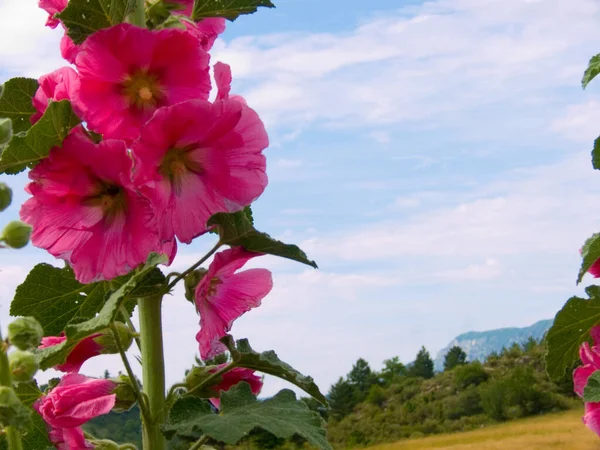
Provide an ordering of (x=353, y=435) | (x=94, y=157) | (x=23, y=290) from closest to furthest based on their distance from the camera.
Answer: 1. (x=94, y=157)
2. (x=23, y=290)
3. (x=353, y=435)

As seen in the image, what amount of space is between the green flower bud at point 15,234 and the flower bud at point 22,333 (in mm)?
106

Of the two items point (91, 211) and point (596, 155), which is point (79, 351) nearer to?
point (91, 211)

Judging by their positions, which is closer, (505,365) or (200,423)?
(200,423)

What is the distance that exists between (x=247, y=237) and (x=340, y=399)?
20.7 metres

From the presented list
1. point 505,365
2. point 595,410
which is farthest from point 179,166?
point 505,365

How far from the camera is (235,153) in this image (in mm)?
1344

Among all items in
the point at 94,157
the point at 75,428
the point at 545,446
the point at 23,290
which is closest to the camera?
the point at 94,157

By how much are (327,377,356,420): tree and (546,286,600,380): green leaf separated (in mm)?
19168

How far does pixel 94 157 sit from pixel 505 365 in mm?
20838

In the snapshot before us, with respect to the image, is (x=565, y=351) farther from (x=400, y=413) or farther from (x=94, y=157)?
(x=400, y=413)

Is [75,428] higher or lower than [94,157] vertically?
lower

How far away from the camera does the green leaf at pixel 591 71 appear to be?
7.32ft

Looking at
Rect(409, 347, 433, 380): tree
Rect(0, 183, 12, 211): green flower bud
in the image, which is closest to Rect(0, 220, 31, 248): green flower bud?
Rect(0, 183, 12, 211): green flower bud

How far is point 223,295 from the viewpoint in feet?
4.91
